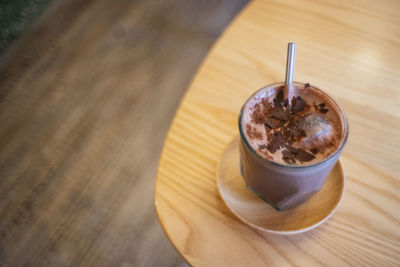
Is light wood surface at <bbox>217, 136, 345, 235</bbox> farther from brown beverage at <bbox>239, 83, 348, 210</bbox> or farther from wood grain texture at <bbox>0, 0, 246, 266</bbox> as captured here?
wood grain texture at <bbox>0, 0, 246, 266</bbox>

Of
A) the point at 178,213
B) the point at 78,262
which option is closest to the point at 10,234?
the point at 78,262

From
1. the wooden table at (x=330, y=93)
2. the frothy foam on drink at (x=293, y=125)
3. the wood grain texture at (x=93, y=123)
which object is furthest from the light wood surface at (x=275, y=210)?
the wood grain texture at (x=93, y=123)

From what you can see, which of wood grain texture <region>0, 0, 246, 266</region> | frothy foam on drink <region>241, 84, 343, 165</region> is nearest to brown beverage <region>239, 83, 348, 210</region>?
frothy foam on drink <region>241, 84, 343, 165</region>

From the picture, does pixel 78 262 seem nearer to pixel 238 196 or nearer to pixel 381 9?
pixel 238 196

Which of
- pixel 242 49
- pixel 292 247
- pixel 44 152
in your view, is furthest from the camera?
pixel 44 152

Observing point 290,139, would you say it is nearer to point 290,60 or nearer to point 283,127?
point 283,127

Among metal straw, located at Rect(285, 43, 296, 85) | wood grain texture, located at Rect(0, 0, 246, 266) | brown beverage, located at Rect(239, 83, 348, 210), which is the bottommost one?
wood grain texture, located at Rect(0, 0, 246, 266)
